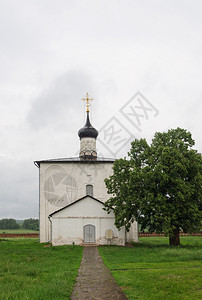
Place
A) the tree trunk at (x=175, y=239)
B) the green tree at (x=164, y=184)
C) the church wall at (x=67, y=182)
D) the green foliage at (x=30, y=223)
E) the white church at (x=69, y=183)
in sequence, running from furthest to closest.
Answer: the green foliage at (x=30, y=223) < the church wall at (x=67, y=182) < the white church at (x=69, y=183) < the tree trunk at (x=175, y=239) < the green tree at (x=164, y=184)

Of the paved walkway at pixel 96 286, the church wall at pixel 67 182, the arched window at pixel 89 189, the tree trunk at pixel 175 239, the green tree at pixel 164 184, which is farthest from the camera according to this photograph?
the arched window at pixel 89 189

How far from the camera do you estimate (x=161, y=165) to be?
61.3ft

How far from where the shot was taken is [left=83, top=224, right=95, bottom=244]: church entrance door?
22.6 m

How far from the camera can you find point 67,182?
28.0 meters

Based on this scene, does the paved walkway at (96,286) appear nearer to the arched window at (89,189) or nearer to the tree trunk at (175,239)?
the tree trunk at (175,239)

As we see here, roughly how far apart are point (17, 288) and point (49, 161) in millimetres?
21031

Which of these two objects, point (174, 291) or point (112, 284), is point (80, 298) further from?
point (174, 291)

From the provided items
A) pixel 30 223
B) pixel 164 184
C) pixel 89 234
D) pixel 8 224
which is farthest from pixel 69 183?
pixel 30 223

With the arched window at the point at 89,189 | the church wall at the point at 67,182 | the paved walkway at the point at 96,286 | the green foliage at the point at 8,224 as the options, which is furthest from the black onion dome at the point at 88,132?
the green foliage at the point at 8,224

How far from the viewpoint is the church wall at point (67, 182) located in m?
27.4

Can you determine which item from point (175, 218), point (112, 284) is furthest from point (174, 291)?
point (175, 218)

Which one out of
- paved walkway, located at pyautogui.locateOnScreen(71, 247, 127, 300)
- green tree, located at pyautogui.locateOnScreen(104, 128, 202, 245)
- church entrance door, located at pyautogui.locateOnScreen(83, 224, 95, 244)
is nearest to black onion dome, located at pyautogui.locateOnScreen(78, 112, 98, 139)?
green tree, located at pyautogui.locateOnScreen(104, 128, 202, 245)

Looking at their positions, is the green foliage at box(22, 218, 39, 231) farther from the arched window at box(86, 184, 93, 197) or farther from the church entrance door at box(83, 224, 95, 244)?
the church entrance door at box(83, 224, 95, 244)

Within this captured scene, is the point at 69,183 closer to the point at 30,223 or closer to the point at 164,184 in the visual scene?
the point at 164,184
